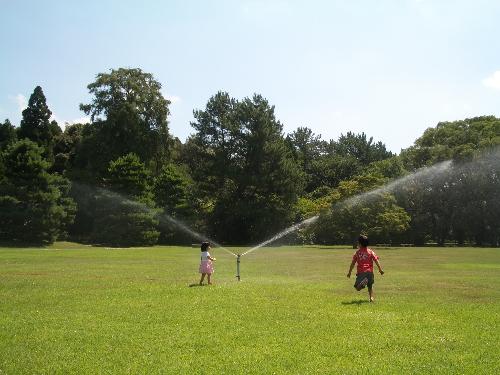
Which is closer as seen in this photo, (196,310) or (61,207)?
(196,310)

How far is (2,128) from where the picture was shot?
75.2m

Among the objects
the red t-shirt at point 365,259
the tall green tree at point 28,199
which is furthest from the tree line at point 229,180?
the red t-shirt at point 365,259

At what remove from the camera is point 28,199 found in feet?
169

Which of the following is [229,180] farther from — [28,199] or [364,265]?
[364,265]

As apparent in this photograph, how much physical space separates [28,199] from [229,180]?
90.7ft

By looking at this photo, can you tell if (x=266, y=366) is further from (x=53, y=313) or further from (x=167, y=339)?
(x=53, y=313)

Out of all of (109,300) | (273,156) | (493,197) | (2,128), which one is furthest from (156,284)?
(2,128)

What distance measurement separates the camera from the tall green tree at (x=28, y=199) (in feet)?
166

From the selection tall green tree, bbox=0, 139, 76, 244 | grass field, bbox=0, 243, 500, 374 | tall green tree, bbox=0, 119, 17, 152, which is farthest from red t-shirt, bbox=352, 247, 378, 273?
tall green tree, bbox=0, 119, 17, 152

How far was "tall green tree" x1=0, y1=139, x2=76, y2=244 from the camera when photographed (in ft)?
166

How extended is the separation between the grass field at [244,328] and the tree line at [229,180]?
40.0 meters

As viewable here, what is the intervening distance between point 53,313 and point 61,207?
4189 centimetres

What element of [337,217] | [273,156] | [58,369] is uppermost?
[273,156]

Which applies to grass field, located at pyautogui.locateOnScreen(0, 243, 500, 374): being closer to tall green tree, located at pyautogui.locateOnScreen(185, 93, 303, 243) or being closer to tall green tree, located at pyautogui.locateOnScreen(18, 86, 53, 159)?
tall green tree, located at pyautogui.locateOnScreen(185, 93, 303, 243)
